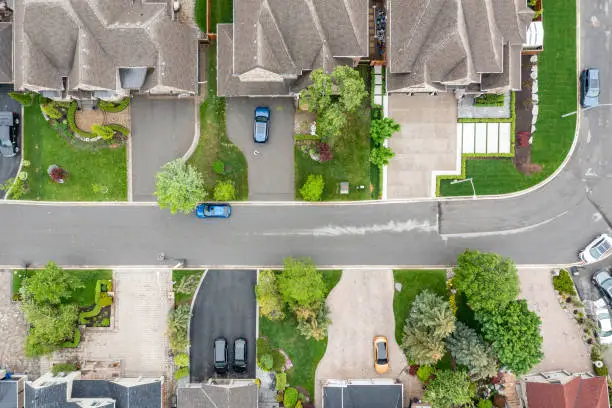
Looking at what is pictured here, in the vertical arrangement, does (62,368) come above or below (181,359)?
below

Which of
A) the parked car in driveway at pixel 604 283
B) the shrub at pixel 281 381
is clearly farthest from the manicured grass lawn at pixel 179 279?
the parked car in driveway at pixel 604 283

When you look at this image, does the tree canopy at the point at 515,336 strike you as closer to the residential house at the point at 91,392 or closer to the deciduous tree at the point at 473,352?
the deciduous tree at the point at 473,352

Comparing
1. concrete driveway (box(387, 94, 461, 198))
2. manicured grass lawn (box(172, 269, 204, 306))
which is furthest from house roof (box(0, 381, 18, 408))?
concrete driveway (box(387, 94, 461, 198))

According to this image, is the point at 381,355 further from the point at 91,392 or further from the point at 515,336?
the point at 91,392

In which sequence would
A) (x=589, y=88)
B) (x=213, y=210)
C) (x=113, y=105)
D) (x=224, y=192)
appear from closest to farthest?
1. (x=224, y=192)
2. (x=589, y=88)
3. (x=213, y=210)
4. (x=113, y=105)

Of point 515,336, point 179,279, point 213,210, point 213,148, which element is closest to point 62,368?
point 179,279

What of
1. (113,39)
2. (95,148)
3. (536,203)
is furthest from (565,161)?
(95,148)

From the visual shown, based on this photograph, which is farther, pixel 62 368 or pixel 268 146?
pixel 268 146
